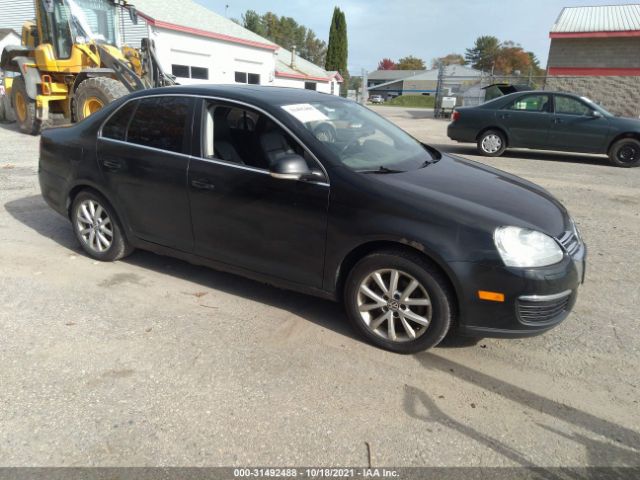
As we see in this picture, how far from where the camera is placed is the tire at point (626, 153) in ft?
33.7

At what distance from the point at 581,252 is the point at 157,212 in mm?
3185

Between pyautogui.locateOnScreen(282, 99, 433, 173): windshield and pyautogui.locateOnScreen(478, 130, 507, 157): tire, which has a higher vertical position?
pyautogui.locateOnScreen(282, 99, 433, 173): windshield

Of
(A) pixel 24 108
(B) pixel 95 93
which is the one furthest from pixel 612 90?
(A) pixel 24 108

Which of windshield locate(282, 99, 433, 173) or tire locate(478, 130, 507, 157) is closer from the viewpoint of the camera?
windshield locate(282, 99, 433, 173)

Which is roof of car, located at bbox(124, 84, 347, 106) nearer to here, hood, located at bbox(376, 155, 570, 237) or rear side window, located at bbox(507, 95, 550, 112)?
hood, located at bbox(376, 155, 570, 237)

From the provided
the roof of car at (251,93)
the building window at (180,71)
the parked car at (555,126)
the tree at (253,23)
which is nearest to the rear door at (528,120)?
the parked car at (555,126)

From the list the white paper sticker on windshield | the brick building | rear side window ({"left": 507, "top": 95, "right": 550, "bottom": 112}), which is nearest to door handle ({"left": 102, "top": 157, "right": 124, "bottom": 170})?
the white paper sticker on windshield

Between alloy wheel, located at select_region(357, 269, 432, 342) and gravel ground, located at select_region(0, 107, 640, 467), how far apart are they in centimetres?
18

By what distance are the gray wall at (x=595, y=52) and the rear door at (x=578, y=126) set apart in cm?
1893

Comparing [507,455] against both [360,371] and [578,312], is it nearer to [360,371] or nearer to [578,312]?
[360,371]

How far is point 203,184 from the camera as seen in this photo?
3643 mm

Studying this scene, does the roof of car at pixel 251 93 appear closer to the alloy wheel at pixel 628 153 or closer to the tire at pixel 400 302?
the tire at pixel 400 302

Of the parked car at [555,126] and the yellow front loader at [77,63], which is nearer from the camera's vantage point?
the parked car at [555,126]

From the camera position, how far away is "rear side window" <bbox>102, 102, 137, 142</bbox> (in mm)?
4156
